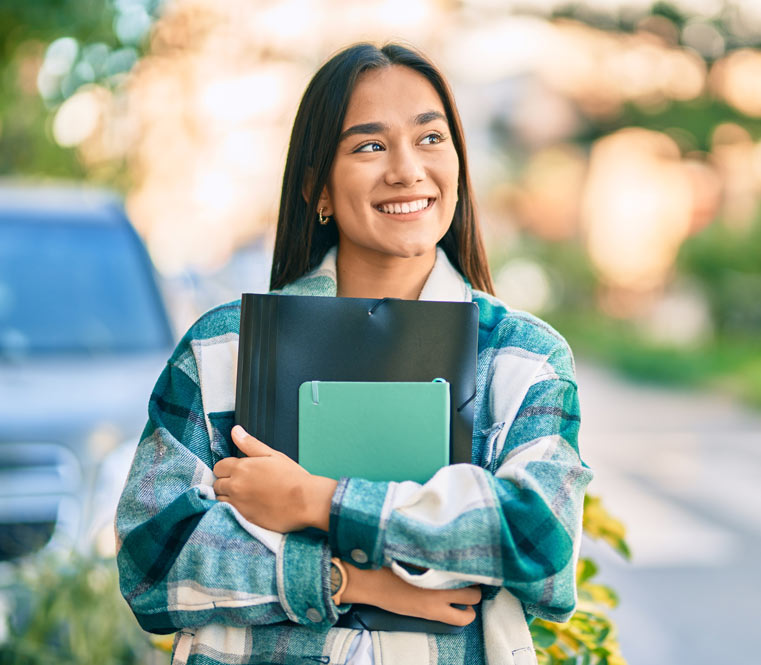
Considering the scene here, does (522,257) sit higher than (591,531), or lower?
lower

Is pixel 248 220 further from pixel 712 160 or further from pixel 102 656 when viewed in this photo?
pixel 102 656

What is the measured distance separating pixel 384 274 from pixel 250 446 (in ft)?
1.41

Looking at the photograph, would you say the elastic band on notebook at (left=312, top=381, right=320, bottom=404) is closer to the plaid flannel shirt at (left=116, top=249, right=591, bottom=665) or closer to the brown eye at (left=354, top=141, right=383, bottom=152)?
the plaid flannel shirt at (left=116, top=249, right=591, bottom=665)

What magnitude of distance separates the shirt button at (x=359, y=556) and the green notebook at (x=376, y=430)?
0.13 m

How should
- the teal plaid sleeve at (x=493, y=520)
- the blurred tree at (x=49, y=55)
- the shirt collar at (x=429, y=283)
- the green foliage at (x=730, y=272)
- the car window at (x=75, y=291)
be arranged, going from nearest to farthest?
the teal plaid sleeve at (x=493, y=520) < the shirt collar at (x=429, y=283) < the car window at (x=75, y=291) < the blurred tree at (x=49, y=55) < the green foliage at (x=730, y=272)

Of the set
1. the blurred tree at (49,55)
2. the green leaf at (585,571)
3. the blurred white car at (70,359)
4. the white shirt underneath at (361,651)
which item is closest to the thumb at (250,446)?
the white shirt underneath at (361,651)

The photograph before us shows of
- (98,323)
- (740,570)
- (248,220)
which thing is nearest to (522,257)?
(248,220)

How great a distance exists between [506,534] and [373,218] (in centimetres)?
59

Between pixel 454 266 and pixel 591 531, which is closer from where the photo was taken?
pixel 454 266

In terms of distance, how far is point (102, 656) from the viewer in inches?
117

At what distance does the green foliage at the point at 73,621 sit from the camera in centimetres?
296

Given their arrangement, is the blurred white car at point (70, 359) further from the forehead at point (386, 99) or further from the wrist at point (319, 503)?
the forehead at point (386, 99)

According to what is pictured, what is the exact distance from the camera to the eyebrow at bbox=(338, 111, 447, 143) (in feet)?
5.64

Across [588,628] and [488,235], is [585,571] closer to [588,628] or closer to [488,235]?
[588,628]
